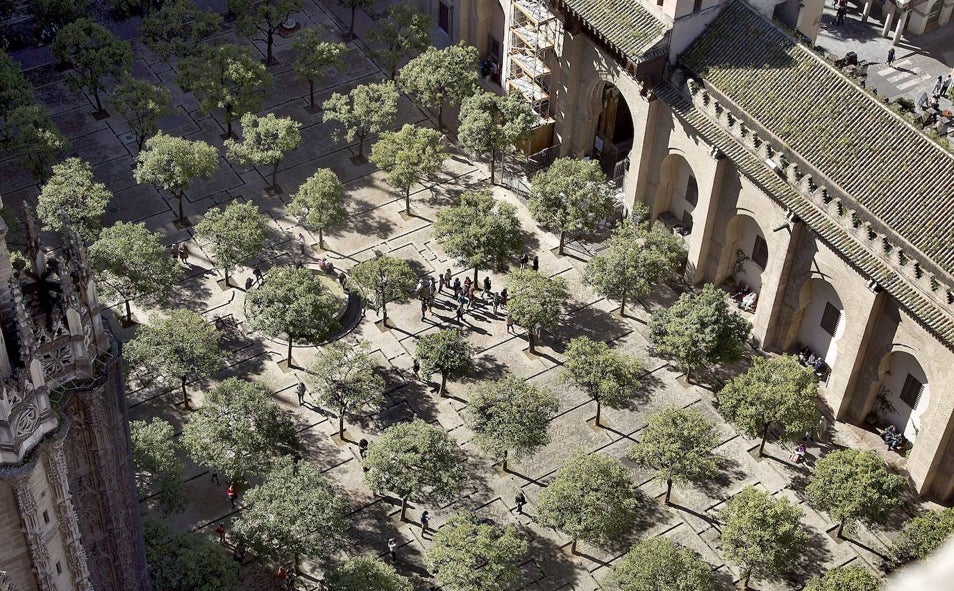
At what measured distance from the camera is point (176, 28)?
92.2 meters

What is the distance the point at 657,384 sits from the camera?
74688 mm

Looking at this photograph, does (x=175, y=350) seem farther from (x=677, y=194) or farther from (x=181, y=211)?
(x=677, y=194)

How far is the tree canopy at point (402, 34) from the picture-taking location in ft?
298

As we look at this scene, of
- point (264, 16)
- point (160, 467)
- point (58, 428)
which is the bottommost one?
point (160, 467)

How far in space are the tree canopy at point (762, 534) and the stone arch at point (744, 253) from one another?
16.9 m

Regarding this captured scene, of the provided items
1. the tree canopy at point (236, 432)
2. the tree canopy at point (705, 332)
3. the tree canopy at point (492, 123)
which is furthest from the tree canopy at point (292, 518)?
the tree canopy at point (492, 123)

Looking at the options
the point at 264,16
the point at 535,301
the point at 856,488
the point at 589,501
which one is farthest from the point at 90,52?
the point at 856,488

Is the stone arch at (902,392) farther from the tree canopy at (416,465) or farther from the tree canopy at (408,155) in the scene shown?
the tree canopy at (408,155)

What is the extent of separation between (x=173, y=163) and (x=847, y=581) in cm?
4584

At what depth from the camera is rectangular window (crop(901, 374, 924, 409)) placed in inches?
2709

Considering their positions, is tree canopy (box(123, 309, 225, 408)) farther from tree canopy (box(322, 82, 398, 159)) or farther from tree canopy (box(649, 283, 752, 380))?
tree canopy (box(649, 283, 752, 380))

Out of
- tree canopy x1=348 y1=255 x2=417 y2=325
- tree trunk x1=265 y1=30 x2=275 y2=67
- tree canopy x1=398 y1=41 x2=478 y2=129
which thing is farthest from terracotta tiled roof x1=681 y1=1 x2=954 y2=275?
tree trunk x1=265 y1=30 x2=275 y2=67

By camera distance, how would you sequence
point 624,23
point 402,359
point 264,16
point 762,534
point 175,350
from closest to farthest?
point 762,534 < point 175,350 < point 402,359 < point 624,23 < point 264,16

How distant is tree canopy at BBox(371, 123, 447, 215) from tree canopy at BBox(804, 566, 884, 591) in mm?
35883
